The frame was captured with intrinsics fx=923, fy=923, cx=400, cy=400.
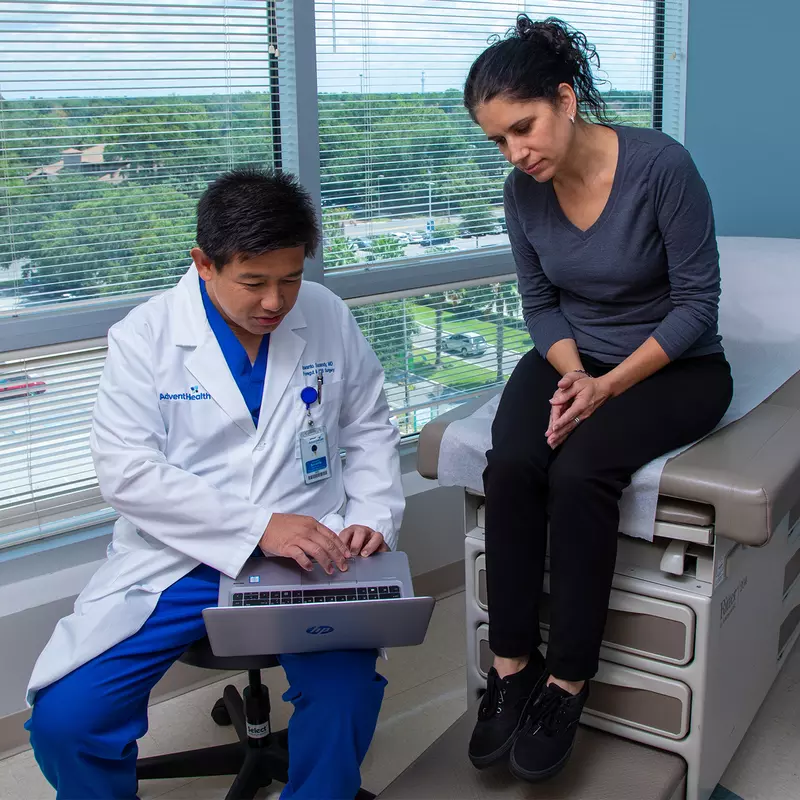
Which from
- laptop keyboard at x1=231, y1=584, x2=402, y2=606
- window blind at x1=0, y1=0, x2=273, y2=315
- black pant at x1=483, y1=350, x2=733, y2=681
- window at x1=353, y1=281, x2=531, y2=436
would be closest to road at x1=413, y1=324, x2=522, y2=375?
window at x1=353, y1=281, x2=531, y2=436

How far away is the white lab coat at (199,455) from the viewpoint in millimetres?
1525

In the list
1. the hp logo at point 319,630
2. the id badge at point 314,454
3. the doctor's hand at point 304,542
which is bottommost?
the hp logo at point 319,630

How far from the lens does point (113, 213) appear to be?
2.00m

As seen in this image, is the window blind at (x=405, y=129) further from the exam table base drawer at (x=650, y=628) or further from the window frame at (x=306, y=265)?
the exam table base drawer at (x=650, y=628)

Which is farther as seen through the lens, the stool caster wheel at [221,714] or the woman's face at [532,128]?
the stool caster wheel at [221,714]

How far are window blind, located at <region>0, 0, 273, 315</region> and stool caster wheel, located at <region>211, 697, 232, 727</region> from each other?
93 cm

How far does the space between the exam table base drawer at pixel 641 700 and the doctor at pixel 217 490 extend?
0.41 meters

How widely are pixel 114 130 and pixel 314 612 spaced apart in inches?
46.4

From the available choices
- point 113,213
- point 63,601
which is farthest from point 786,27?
point 63,601

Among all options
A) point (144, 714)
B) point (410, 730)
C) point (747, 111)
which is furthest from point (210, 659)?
point (747, 111)

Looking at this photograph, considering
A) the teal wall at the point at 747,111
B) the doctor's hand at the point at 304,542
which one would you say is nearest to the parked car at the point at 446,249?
the teal wall at the point at 747,111

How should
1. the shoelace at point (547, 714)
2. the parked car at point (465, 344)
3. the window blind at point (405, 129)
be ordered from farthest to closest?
the parked car at point (465, 344) → the window blind at point (405, 129) → the shoelace at point (547, 714)

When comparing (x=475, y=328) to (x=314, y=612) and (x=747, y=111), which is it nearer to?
(x=747, y=111)

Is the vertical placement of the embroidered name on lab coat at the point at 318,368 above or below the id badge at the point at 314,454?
above
